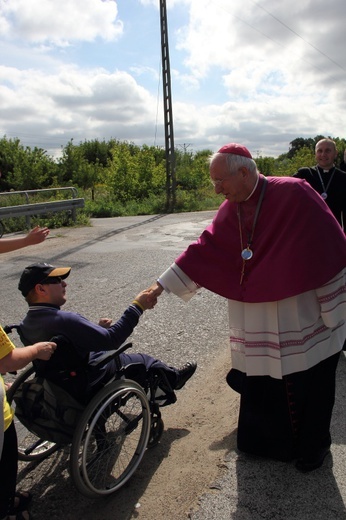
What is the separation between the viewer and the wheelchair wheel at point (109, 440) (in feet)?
8.27

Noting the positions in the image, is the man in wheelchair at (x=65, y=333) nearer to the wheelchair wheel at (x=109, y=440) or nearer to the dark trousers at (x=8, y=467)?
the wheelchair wheel at (x=109, y=440)

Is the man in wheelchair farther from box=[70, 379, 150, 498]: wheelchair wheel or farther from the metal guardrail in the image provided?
the metal guardrail

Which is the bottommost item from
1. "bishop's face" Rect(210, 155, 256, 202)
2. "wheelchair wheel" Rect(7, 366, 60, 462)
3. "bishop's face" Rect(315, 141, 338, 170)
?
"wheelchair wheel" Rect(7, 366, 60, 462)

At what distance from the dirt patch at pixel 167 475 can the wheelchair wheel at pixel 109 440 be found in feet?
0.38

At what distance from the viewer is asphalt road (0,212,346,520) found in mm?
2619

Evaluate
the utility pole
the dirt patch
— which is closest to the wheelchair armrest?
the dirt patch

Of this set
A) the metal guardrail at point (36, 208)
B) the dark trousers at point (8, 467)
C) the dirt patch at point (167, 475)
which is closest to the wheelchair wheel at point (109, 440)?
the dirt patch at point (167, 475)

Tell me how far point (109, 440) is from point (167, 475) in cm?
46

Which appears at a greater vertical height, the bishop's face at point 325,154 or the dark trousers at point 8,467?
the bishop's face at point 325,154

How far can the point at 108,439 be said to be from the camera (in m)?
2.83

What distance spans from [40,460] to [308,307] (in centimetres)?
205

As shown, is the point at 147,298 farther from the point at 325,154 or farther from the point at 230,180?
the point at 325,154

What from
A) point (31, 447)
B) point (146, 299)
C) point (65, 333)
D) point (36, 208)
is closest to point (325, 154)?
point (146, 299)

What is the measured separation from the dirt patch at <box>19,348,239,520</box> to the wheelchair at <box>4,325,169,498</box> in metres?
0.11
